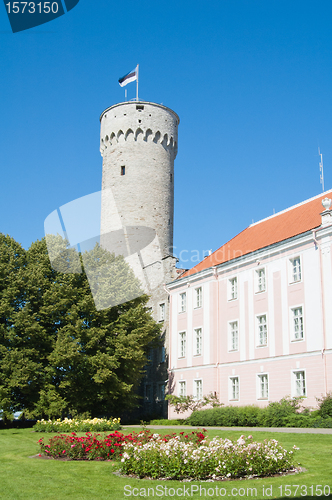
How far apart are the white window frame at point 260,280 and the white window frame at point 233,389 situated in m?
5.35

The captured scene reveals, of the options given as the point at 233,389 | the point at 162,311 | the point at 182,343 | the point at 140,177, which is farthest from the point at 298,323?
the point at 140,177

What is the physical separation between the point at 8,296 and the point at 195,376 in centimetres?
1294

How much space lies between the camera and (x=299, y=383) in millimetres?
25562

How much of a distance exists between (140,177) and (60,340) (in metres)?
20.8

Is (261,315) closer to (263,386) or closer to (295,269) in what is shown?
(295,269)

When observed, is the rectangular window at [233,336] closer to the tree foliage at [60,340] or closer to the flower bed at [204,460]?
the tree foliage at [60,340]

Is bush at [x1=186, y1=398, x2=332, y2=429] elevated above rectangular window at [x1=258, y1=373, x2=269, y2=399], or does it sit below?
below

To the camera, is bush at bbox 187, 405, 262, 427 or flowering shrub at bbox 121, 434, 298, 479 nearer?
flowering shrub at bbox 121, 434, 298, 479

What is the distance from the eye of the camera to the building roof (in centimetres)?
2903

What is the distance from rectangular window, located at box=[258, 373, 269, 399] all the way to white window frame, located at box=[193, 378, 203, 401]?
17.0ft

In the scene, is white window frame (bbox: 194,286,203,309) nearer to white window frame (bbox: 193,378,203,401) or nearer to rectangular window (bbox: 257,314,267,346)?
white window frame (bbox: 193,378,203,401)

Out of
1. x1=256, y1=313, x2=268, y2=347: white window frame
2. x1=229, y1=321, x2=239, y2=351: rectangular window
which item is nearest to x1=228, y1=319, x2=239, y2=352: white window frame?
x1=229, y1=321, x2=239, y2=351: rectangular window

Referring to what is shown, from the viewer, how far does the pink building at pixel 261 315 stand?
25.2 metres

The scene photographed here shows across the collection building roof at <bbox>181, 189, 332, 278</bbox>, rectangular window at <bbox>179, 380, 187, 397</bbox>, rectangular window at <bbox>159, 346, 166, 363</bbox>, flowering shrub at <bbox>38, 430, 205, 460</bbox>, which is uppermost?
building roof at <bbox>181, 189, 332, 278</bbox>
